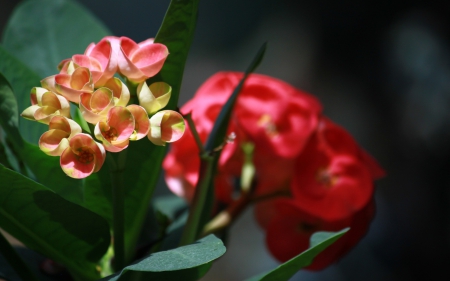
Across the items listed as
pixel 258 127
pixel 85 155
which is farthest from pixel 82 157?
pixel 258 127

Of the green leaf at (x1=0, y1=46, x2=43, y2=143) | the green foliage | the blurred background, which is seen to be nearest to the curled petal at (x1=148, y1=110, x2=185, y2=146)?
the green foliage

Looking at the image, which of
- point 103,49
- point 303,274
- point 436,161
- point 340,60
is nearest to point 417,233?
point 436,161

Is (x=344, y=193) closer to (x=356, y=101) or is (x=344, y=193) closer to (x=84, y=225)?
(x=84, y=225)

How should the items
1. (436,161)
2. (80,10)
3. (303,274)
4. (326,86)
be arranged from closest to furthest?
(80,10)
(436,161)
(303,274)
(326,86)

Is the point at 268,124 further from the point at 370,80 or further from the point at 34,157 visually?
the point at 370,80

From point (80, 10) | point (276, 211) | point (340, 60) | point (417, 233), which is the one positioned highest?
point (80, 10)

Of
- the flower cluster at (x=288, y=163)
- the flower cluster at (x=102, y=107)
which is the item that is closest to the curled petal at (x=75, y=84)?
the flower cluster at (x=102, y=107)

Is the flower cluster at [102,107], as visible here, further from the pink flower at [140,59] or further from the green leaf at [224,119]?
the green leaf at [224,119]
